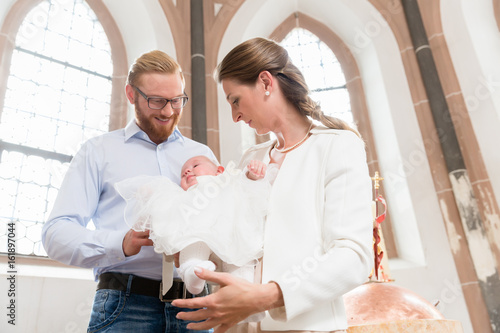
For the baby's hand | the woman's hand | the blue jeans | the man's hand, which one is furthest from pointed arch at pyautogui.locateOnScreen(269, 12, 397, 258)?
the woman's hand

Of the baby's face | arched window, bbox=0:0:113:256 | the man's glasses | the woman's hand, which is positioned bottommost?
the woman's hand

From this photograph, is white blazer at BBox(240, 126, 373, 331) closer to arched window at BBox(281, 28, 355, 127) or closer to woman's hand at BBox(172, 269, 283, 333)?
woman's hand at BBox(172, 269, 283, 333)

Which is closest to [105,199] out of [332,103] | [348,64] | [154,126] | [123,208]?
[123,208]

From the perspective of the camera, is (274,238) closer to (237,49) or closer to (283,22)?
(237,49)

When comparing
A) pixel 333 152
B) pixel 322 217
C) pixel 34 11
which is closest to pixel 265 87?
pixel 333 152

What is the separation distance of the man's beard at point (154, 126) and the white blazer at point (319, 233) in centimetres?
74

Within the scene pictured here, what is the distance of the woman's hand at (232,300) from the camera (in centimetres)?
116

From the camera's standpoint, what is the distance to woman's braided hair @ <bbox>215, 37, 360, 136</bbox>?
5.22 feet

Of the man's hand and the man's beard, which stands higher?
the man's beard

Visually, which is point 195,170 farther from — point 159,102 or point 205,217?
point 159,102

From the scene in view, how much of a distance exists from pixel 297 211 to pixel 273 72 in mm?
563

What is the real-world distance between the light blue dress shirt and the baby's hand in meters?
0.49

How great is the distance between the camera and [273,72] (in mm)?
1619

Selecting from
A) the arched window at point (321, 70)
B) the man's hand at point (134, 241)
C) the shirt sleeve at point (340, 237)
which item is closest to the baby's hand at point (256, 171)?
the shirt sleeve at point (340, 237)
